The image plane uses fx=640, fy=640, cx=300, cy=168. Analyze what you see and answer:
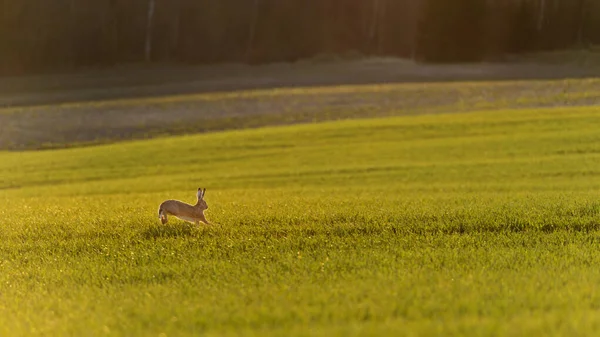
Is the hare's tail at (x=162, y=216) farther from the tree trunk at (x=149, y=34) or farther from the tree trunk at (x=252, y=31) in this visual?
the tree trunk at (x=149, y=34)

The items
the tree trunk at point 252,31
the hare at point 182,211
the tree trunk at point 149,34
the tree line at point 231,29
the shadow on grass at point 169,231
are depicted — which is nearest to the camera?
the shadow on grass at point 169,231

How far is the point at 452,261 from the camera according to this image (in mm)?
5621

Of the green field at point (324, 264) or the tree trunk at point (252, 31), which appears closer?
the green field at point (324, 264)

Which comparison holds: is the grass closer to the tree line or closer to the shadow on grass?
the tree line

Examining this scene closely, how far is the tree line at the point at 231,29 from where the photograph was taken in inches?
1748

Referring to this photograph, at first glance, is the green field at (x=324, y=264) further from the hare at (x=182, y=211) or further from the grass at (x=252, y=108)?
the grass at (x=252, y=108)

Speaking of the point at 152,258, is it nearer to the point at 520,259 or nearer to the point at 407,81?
the point at 520,259

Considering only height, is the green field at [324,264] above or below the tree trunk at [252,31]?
below

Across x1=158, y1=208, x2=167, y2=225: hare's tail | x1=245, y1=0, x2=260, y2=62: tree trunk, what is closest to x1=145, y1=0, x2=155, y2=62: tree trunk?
x1=245, y1=0, x2=260, y2=62: tree trunk

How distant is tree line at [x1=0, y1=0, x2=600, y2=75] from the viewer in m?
44.4

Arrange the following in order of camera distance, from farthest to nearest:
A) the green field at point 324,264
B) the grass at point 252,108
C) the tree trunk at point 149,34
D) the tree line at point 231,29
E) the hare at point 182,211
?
the tree trunk at point 149,34 < the tree line at point 231,29 < the grass at point 252,108 < the hare at point 182,211 < the green field at point 324,264

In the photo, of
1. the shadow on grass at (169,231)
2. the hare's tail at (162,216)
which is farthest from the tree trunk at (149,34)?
the shadow on grass at (169,231)

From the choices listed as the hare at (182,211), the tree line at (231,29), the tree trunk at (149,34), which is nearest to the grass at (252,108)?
the tree line at (231,29)

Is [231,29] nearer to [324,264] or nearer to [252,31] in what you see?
[252,31]
